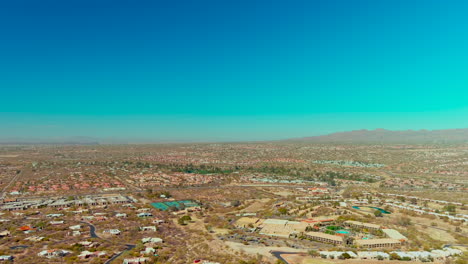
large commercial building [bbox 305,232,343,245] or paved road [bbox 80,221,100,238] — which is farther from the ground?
large commercial building [bbox 305,232,343,245]

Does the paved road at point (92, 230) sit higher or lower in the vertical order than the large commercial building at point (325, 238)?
lower

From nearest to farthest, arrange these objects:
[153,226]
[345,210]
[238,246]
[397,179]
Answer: [238,246], [153,226], [345,210], [397,179]

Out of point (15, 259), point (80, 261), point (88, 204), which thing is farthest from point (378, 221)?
point (88, 204)

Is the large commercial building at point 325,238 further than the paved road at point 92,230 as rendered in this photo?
No

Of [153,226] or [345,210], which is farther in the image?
[345,210]

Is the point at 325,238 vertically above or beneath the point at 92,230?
above

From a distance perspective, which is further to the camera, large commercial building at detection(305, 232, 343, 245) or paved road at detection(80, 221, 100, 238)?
paved road at detection(80, 221, 100, 238)

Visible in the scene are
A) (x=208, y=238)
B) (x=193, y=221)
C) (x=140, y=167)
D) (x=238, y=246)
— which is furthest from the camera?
(x=140, y=167)

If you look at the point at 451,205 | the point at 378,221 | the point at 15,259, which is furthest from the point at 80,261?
the point at 451,205

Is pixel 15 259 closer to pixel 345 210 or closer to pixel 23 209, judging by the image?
pixel 23 209

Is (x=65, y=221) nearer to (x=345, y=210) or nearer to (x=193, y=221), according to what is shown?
(x=193, y=221)

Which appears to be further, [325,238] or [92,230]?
[92,230]
